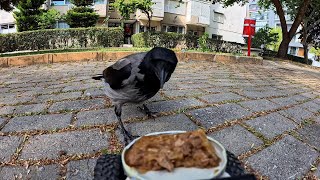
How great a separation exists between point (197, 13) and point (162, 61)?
27172 mm

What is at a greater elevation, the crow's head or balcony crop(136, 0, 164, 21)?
balcony crop(136, 0, 164, 21)

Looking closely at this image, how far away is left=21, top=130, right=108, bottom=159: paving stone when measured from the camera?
1.90 meters

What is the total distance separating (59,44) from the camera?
11.7 m

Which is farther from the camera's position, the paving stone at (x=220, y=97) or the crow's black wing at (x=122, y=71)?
the paving stone at (x=220, y=97)

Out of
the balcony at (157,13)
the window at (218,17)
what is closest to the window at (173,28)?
the balcony at (157,13)

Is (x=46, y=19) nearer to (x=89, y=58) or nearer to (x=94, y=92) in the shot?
(x=89, y=58)

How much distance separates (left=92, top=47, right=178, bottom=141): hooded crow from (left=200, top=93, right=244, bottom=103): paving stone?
127cm

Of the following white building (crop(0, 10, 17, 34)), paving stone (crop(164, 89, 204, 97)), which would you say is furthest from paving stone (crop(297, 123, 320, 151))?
white building (crop(0, 10, 17, 34))

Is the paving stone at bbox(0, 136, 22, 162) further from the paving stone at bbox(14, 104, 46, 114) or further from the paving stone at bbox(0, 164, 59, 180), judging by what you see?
the paving stone at bbox(14, 104, 46, 114)

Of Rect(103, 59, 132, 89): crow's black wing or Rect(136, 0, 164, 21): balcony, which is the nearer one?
Rect(103, 59, 132, 89): crow's black wing

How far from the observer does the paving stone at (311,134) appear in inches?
86.0

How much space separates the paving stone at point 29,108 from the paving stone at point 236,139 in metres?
1.78

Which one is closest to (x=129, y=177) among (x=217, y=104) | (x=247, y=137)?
(x=247, y=137)

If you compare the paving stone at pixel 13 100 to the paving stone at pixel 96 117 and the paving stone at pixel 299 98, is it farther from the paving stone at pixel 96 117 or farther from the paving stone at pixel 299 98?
the paving stone at pixel 299 98
